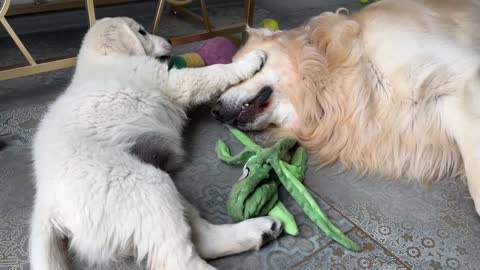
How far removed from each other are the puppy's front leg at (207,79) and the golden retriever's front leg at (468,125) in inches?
31.5

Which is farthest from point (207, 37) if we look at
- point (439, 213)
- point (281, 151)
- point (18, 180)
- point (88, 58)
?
point (439, 213)

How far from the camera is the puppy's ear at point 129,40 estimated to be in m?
1.79

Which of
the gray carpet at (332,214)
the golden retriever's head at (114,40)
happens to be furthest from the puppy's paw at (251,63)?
the golden retriever's head at (114,40)

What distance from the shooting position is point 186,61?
2100 mm

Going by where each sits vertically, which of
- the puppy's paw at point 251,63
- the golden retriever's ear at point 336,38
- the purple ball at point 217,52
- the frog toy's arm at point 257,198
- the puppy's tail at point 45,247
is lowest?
the frog toy's arm at point 257,198

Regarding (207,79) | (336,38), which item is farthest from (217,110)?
(336,38)

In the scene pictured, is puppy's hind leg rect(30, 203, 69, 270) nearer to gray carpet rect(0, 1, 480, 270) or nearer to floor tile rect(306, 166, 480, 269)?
gray carpet rect(0, 1, 480, 270)

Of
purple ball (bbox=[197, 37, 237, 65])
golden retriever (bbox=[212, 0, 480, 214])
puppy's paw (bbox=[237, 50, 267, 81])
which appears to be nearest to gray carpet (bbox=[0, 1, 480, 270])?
golden retriever (bbox=[212, 0, 480, 214])

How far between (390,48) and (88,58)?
1247 millimetres

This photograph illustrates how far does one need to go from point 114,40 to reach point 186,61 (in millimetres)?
437

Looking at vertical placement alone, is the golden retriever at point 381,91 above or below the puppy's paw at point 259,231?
above

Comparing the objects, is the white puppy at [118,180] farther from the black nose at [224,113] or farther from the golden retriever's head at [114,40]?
the black nose at [224,113]

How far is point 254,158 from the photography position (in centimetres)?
147

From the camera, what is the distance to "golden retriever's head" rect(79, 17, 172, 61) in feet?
5.68
